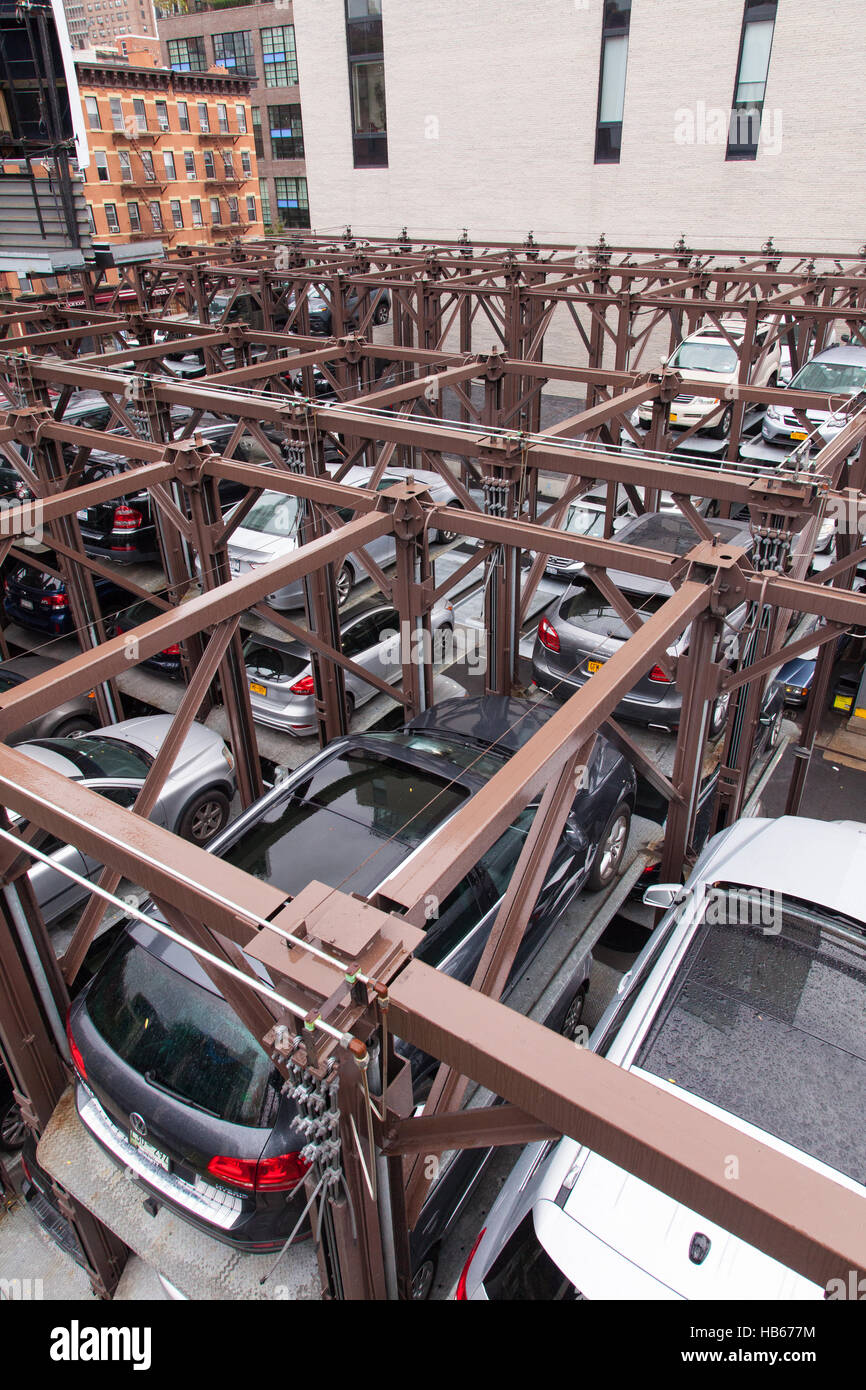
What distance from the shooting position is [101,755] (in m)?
6.96

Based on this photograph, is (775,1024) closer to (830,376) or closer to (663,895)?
(663,895)

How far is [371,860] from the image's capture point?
4910 mm

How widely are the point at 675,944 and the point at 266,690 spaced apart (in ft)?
15.6

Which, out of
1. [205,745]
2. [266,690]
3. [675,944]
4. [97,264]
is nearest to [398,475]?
[266,690]

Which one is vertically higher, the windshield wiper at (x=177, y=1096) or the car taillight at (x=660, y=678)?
the windshield wiper at (x=177, y=1096)

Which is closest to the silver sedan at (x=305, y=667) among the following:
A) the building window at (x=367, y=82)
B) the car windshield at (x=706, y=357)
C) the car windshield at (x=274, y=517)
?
the car windshield at (x=274, y=517)

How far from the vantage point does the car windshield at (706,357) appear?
56.9 ft

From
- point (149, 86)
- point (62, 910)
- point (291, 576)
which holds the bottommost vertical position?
point (62, 910)

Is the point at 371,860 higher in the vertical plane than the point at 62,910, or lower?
higher

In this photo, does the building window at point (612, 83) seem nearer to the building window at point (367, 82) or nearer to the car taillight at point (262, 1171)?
the building window at point (367, 82)

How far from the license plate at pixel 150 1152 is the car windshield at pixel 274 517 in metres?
6.97

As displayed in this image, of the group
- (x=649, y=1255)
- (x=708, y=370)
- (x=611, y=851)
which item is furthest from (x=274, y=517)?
(x=708, y=370)

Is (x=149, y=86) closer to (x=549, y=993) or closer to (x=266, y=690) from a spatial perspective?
(x=266, y=690)

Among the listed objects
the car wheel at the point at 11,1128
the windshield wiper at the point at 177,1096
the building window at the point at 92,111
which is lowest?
the car wheel at the point at 11,1128
